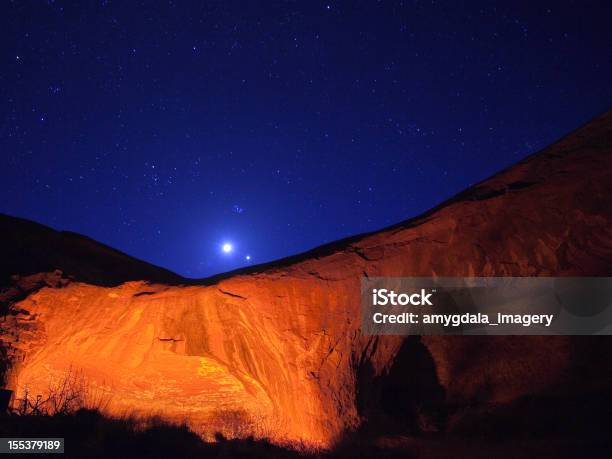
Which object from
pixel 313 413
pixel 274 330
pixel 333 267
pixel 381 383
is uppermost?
pixel 333 267

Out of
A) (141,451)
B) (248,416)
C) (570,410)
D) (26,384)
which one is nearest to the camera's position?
(141,451)

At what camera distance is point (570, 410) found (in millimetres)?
8570

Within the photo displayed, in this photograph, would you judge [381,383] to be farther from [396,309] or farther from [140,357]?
[140,357]

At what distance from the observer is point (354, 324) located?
8883 mm

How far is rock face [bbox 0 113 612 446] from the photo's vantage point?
27.1 ft

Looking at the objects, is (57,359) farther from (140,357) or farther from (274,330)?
(274,330)

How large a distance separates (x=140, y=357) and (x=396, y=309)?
265 inches

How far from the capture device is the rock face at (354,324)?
325 inches

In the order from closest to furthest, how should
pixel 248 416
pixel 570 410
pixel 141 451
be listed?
pixel 141 451 → pixel 570 410 → pixel 248 416

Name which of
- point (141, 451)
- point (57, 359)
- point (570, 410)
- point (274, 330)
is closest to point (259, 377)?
point (274, 330)

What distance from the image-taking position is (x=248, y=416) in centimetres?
1125

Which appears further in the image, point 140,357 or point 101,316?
point 140,357

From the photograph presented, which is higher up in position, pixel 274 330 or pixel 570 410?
pixel 274 330

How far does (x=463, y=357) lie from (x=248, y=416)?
21.0ft
